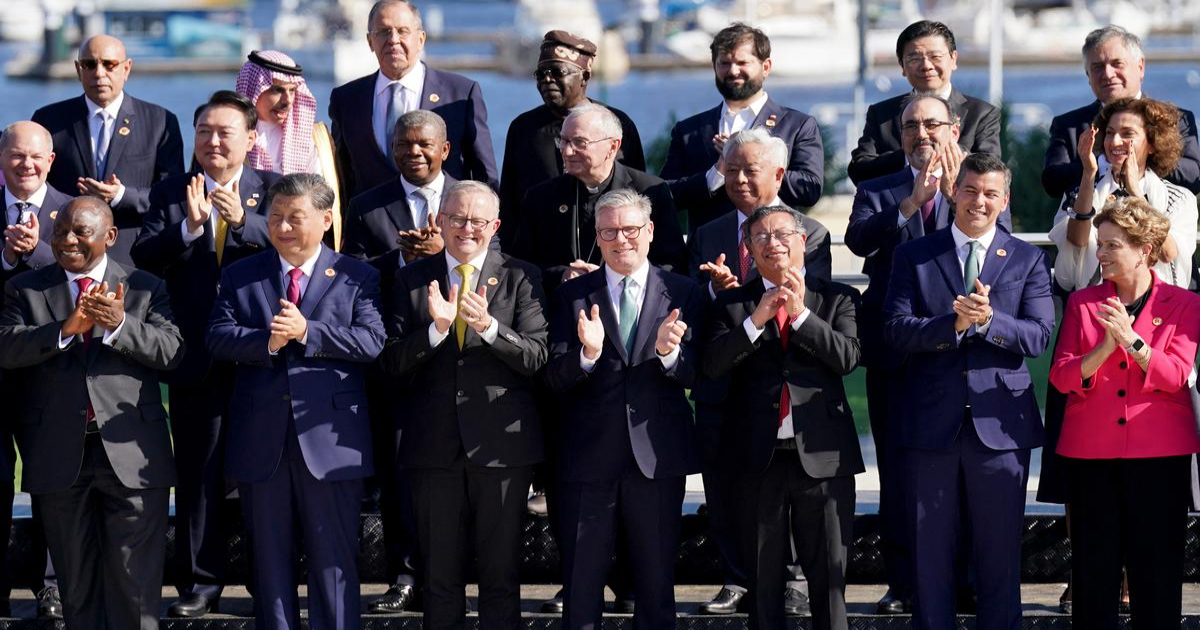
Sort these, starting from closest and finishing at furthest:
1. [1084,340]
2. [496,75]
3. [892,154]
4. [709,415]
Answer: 1. [1084,340]
2. [709,415]
3. [892,154]
4. [496,75]

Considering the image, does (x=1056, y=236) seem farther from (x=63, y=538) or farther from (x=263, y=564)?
(x=63, y=538)

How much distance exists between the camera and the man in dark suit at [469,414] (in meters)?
5.37

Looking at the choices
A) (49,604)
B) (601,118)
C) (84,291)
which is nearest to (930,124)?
(601,118)

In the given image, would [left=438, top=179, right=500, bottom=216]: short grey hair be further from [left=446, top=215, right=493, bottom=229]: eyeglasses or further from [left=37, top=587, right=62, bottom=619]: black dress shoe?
Result: [left=37, top=587, right=62, bottom=619]: black dress shoe

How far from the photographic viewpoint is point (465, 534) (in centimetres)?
546

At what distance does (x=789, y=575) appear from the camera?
233 inches

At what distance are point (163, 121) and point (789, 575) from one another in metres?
2.77

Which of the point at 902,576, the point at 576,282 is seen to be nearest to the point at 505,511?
the point at 576,282

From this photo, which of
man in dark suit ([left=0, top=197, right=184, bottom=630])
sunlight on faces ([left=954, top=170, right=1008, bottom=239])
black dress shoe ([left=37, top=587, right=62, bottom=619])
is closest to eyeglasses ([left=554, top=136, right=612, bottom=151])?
sunlight on faces ([left=954, top=170, right=1008, bottom=239])

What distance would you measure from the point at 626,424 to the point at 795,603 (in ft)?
3.19

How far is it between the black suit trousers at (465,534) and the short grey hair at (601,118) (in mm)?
1157

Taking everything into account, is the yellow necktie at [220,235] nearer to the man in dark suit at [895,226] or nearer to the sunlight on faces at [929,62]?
the man in dark suit at [895,226]

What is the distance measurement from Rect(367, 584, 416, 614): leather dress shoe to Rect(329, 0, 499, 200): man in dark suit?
1463 millimetres

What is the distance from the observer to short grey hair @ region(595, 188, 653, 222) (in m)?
5.30
